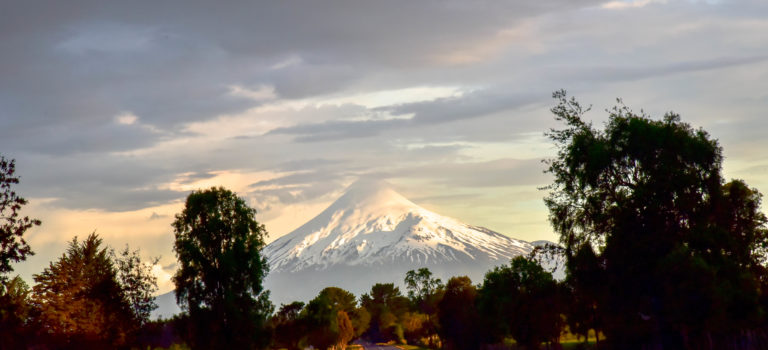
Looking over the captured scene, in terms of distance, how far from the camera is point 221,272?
188ft

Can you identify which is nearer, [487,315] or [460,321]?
[487,315]

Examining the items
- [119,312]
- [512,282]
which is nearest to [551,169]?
[512,282]

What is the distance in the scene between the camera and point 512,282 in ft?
244

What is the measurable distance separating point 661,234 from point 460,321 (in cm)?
4458

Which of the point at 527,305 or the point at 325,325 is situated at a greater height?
the point at 325,325

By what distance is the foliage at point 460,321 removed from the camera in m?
87.9

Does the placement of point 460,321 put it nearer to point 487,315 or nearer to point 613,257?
point 487,315

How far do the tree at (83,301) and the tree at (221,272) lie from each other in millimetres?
14791

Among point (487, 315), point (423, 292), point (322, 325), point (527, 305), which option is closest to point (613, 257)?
point (527, 305)

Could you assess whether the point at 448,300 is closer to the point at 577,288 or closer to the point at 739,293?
the point at 577,288

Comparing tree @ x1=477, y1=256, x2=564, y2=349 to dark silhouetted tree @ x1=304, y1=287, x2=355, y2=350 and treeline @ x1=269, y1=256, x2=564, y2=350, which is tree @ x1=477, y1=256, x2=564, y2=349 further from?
dark silhouetted tree @ x1=304, y1=287, x2=355, y2=350

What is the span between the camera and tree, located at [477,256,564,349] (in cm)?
6787

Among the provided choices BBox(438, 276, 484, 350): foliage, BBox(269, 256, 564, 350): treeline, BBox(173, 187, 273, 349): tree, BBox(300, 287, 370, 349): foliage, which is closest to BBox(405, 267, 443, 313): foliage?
BBox(269, 256, 564, 350): treeline

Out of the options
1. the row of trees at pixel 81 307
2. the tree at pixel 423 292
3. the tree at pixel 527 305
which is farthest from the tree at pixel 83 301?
the tree at pixel 423 292
